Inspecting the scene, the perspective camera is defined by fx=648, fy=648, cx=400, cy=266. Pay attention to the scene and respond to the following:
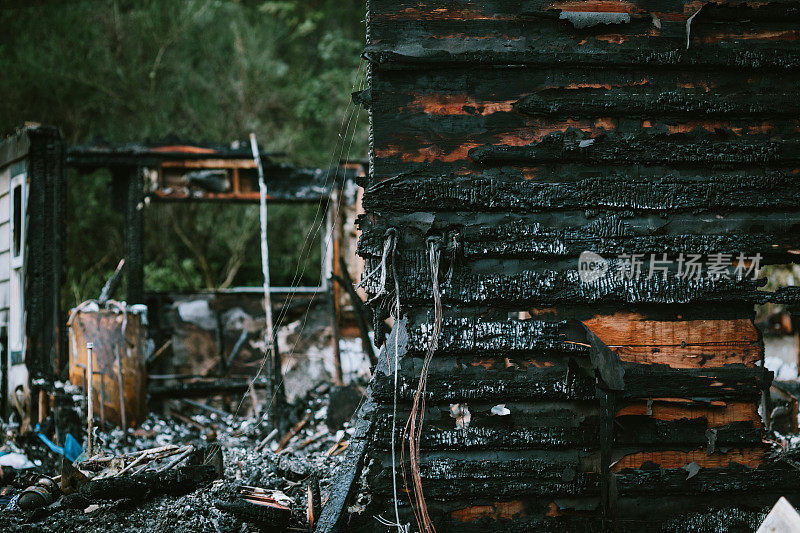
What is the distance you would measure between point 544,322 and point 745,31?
2182 millimetres

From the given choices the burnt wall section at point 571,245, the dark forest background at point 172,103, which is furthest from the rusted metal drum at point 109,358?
the dark forest background at point 172,103

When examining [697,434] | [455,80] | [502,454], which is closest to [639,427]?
[697,434]

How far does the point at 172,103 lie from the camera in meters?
18.3

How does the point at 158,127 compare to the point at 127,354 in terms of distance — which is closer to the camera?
the point at 127,354

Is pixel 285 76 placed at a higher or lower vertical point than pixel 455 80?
higher

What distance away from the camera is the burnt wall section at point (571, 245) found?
3705 millimetres

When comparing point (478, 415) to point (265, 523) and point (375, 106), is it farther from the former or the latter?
point (375, 106)

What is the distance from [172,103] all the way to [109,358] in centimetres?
1202

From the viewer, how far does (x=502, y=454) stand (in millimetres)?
3734

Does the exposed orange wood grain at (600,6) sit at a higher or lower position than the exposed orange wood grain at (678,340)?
higher

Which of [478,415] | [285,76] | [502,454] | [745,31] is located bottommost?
[502,454]

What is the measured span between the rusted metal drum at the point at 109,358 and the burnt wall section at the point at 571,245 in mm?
5547

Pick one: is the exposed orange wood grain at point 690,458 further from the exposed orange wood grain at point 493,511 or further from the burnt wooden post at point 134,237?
the burnt wooden post at point 134,237

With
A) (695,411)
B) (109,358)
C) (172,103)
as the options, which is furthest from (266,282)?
(172,103)
